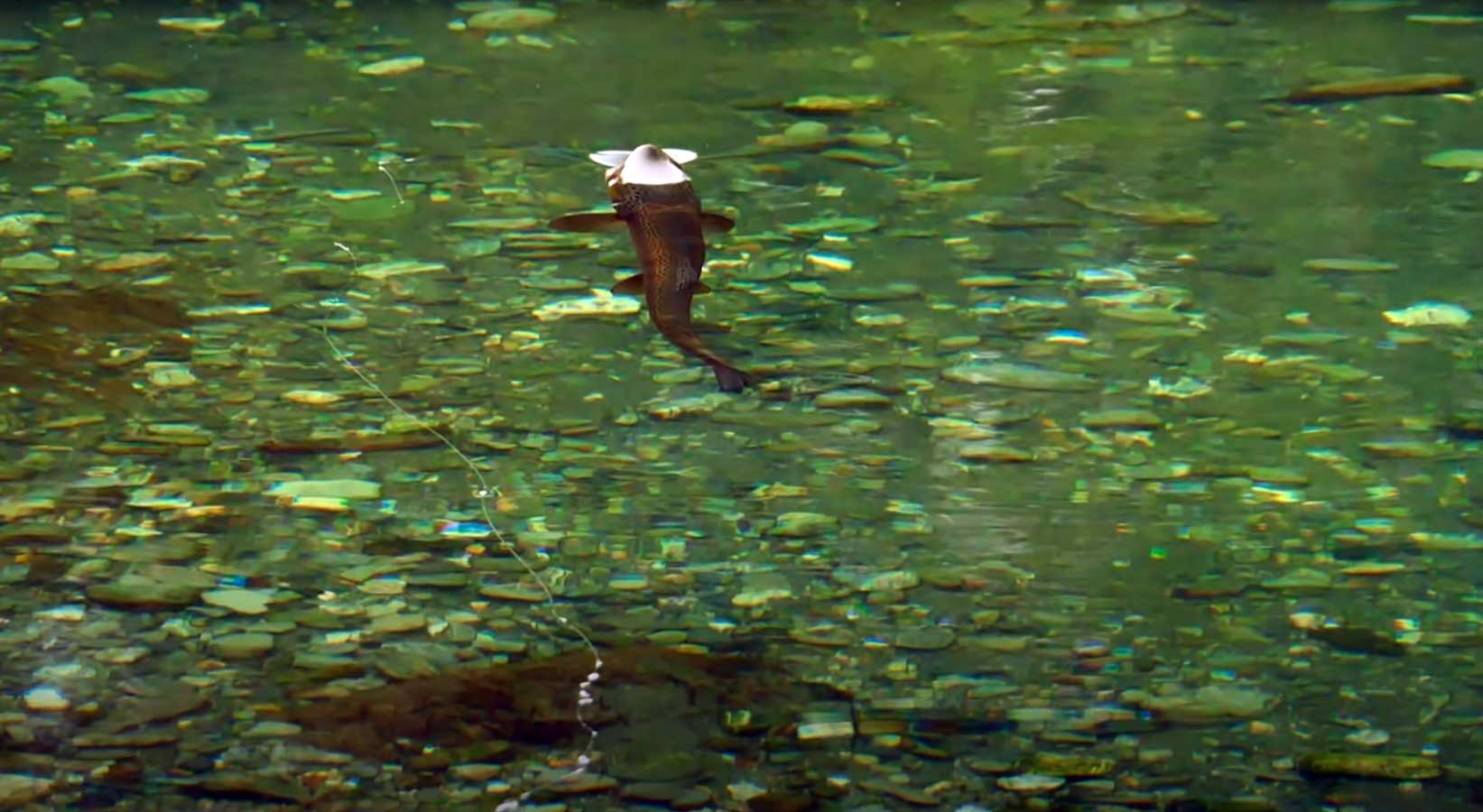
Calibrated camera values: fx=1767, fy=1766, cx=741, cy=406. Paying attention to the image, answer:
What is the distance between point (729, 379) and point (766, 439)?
189 millimetres

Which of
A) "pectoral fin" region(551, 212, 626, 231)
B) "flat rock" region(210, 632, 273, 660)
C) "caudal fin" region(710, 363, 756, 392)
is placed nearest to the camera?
"flat rock" region(210, 632, 273, 660)

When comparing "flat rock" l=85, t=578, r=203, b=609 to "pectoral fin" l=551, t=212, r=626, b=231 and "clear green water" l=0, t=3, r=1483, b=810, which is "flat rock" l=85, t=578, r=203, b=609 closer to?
"clear green water" l=0, t=3, r=1483, b=810

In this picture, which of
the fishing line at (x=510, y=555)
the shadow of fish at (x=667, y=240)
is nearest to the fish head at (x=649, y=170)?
the shadow of fish at (x=667, y=240)

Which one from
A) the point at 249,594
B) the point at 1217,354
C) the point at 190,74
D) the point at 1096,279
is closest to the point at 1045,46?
the point at 1096,279

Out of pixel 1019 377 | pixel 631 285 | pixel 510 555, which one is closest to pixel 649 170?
pixel 631 285

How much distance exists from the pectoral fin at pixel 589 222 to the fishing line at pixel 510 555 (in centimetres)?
42

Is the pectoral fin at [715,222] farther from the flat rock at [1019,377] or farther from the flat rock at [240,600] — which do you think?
the flat rock at [240,600]

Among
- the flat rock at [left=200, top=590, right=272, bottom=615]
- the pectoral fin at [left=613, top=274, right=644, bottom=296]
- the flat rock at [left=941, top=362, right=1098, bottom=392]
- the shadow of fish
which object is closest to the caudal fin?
the shadow of fish

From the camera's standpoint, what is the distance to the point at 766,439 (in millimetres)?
2971

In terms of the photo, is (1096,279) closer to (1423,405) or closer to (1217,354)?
(1217,354)

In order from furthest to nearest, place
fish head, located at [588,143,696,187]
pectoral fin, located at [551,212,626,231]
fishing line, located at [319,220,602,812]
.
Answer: pectoral fin, located at [551,212,626,231], fish head, located at [588,143,696,187], fishing line, located at [319,220,602,812]

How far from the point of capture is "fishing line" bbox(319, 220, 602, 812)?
2256mm

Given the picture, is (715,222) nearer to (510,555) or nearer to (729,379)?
(729,379)

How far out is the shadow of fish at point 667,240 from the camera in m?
Answer: 3.13
